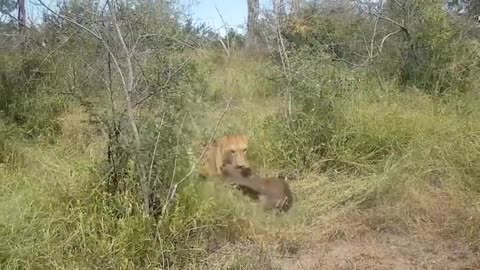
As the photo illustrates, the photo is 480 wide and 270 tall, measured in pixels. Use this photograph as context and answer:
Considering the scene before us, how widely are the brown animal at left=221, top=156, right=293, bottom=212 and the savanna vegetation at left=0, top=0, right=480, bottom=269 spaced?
11cm

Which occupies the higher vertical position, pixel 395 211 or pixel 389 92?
pixel 389 92

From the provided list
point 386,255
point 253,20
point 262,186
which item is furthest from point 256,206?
point 253,20

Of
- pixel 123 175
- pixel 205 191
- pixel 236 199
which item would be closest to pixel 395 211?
pixel 236 199

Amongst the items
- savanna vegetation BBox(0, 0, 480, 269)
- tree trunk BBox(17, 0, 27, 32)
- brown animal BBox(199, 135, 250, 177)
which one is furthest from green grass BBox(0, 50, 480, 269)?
tree trunk BBox(17, 0, 27, 32)

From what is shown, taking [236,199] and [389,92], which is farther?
[389,92]

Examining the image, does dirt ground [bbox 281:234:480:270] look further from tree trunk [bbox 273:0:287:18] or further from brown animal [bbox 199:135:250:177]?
tree trunk [bbox 273:0:287:18]

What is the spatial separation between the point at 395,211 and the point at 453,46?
365cm

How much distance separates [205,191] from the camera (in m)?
3.10

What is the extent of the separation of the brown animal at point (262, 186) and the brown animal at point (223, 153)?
0.06 meters

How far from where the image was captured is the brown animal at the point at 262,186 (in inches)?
135

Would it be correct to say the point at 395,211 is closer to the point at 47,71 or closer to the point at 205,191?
the point at 205,191

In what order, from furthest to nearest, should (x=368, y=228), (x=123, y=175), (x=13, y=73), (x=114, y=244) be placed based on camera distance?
(x=13, y=73) < (x=368, y=228) < (x=123, y=175) < (x=114, y=244)

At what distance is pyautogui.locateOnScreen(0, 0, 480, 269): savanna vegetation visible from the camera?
2.75m

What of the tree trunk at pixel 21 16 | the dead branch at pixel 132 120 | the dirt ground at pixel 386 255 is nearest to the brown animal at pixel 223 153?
the dead branch at pixel 132 120
